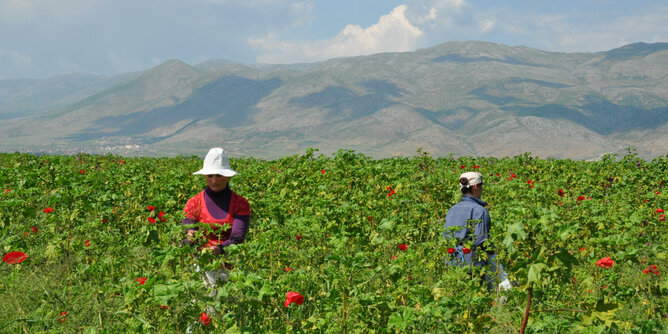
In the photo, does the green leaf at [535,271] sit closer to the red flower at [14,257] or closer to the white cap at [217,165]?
the white cap at [217,165]

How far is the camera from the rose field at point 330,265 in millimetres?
3443

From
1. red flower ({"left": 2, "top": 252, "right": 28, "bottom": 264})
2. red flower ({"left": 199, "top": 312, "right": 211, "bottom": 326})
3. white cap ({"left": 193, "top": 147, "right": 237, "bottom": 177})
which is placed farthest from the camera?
white cap ({"left": 193, "top": 147, "right": 237, "bottom": 177})

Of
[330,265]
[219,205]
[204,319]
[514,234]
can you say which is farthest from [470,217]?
[204,319]

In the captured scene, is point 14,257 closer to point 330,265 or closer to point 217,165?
point 217,165

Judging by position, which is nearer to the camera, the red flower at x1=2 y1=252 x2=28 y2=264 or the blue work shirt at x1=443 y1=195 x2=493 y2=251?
the red flower at x1=2 y1=252 x2=28 y2=264

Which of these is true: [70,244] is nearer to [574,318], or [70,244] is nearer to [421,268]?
[421,268]

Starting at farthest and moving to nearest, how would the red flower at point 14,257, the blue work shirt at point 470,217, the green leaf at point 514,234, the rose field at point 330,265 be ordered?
the blue work shirt at point 470,217
the red flower at point 14,257
the rose field at point 330,265
the green leaf at point 514,234

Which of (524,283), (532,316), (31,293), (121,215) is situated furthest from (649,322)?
(121,215)

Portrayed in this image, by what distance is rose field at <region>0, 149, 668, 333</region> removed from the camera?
11.3ft

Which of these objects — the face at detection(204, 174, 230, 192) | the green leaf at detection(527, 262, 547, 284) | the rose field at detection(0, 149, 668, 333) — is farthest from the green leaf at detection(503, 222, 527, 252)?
the face at detection(204, 174, 230, 192)

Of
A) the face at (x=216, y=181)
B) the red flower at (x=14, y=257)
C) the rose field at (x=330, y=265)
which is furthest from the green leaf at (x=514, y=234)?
the red flower at (x=14, y=257)

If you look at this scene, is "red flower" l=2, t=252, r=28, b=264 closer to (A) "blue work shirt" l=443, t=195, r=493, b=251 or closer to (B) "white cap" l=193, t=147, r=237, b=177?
(B) "white cap" l=193, t=147, r=237, b=177

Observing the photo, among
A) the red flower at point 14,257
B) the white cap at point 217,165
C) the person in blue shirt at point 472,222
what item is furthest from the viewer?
the person in blue shirt at point 472,222

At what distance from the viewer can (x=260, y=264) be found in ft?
18.0
